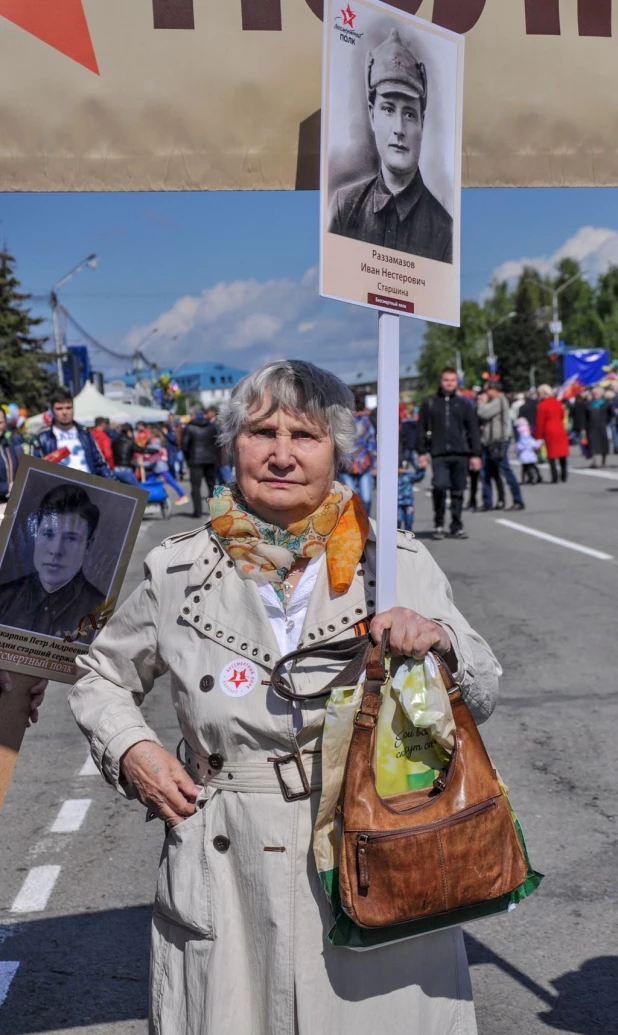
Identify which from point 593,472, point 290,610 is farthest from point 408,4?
point 593,472

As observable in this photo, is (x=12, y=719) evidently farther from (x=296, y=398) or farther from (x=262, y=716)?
(x=296, y=398)

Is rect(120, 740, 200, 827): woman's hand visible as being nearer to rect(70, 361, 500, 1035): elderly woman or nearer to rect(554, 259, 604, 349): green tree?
rect(70, 361, 500, 1035): elderly woman

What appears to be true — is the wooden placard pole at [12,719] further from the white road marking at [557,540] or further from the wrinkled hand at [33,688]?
the white road marking at [557,540]

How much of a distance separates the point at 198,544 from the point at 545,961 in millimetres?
2242

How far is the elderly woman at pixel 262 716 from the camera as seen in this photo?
7.99 feet

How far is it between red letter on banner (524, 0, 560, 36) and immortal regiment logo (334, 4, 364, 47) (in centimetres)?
62

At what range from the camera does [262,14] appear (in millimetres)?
2787

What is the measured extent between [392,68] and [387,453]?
0.77 metres

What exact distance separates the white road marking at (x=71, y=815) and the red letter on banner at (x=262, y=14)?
150 inches

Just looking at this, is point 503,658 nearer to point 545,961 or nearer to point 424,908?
point 545,961

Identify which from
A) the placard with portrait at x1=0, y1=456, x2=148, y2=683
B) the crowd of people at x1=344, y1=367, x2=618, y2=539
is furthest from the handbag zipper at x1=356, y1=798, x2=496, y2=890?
the crowd of people at x1=344, y1=367, x2=618, y2=539

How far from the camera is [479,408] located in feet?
66.1

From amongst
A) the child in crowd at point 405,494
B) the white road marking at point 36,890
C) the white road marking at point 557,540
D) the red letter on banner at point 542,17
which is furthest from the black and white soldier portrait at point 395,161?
Answer: the child in crowd at point 405,494

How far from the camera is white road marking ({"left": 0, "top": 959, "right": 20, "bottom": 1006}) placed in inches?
158
